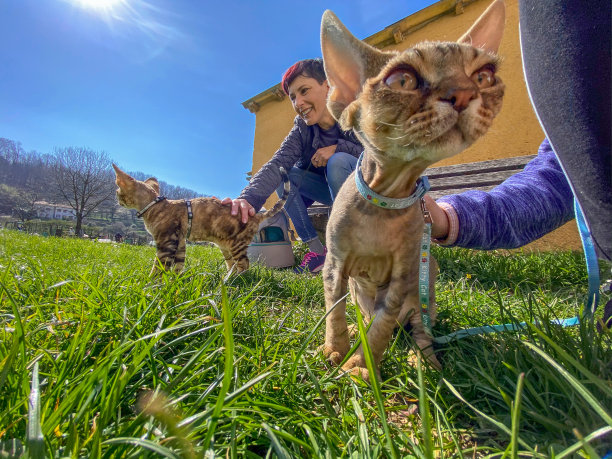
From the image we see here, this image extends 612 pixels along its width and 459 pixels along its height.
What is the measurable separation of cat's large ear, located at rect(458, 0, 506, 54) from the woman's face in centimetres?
202

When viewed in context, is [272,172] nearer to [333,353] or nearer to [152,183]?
[152,183]

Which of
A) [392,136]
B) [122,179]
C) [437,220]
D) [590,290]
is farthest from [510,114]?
[122,179]

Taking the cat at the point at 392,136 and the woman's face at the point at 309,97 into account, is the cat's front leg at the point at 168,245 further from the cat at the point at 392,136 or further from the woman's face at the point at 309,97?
the cat at the point at 392,136

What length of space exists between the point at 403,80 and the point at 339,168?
2046 mm

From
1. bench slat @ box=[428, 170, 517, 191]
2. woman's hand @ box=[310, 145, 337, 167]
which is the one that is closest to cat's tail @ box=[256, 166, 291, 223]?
woman's hand @ box=[310, 145, 337, 167]

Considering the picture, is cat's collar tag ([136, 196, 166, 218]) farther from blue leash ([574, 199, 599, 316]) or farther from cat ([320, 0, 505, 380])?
blue leash ([574, 199, 599, 316])

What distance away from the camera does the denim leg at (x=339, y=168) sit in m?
3.14

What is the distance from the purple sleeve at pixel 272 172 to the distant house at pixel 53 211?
64303 millimetres

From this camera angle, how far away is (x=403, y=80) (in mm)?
1110

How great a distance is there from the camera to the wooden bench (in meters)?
Result: 4.25

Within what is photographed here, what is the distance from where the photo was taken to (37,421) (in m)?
0.53

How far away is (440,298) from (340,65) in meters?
1.69

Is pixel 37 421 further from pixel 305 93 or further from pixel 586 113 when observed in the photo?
pixel 305 93

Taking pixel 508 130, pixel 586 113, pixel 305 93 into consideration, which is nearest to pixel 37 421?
pixel 586 113
